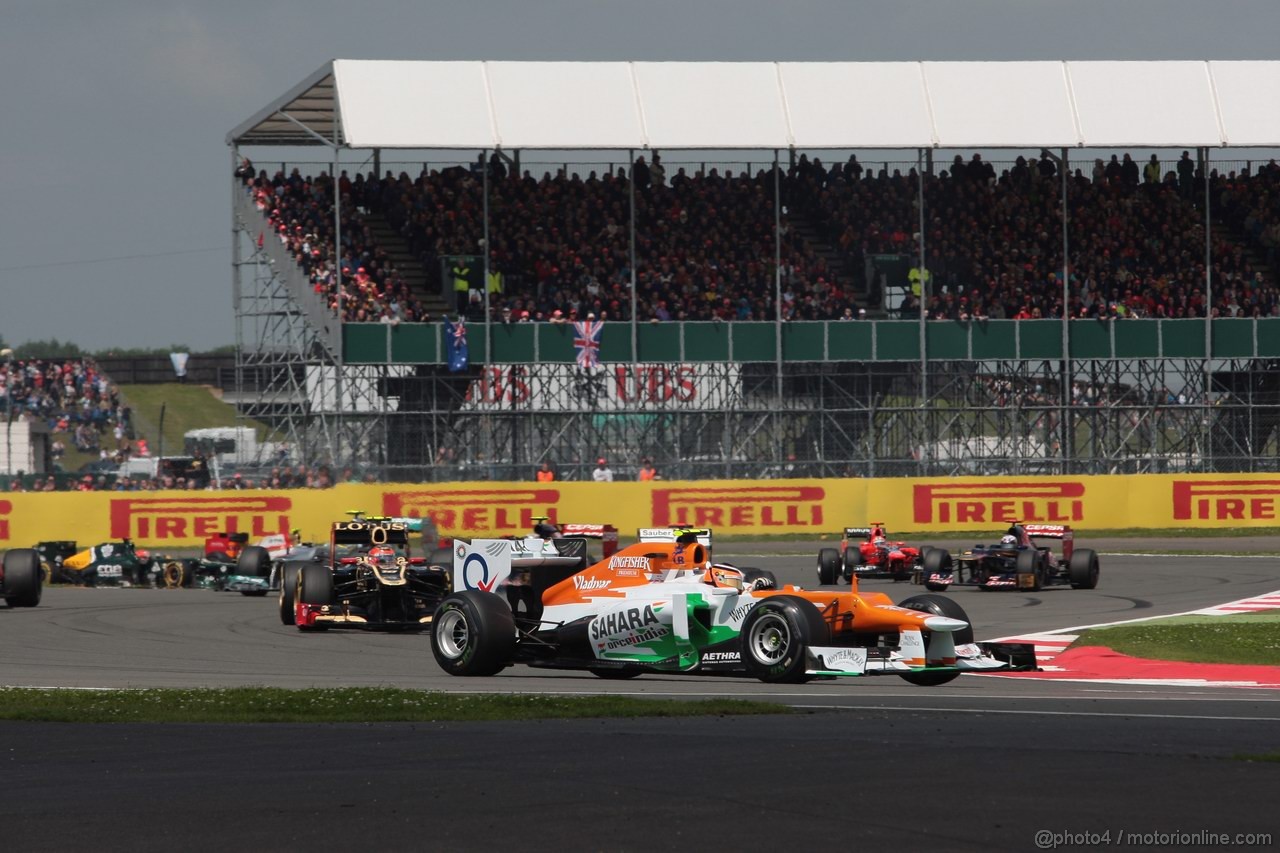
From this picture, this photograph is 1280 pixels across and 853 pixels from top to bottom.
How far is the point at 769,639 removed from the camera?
14570 mm

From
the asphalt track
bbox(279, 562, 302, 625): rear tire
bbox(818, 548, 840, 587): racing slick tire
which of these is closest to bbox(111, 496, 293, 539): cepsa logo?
bbox(818, 548, 840, 587): racing slick tire

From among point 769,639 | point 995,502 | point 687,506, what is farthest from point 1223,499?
point 769,639

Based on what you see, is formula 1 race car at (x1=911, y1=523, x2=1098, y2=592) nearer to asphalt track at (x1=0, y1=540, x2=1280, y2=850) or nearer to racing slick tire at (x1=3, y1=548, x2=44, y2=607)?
asphalt track at (x1=0, y1=540, x2=1280, y2=850)

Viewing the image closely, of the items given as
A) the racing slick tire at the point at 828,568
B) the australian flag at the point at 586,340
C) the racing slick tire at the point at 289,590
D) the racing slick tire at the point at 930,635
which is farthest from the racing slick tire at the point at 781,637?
the australian flag at the point at 586,340

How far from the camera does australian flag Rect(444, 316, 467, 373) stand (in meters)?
43.9

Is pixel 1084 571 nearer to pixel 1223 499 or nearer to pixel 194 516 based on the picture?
pixel 1223 499

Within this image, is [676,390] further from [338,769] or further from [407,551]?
→ [338,769]

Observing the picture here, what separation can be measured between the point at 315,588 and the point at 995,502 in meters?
21.8

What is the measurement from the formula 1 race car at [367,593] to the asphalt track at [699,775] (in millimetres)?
5840

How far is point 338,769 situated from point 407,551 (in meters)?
13.5

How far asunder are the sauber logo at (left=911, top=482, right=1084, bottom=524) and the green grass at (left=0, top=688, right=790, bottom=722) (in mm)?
26671

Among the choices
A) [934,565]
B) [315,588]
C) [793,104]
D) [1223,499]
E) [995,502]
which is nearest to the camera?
[315,588]

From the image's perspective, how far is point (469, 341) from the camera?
146 ft

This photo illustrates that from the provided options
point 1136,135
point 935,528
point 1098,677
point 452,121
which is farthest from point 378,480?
point 1098,677
